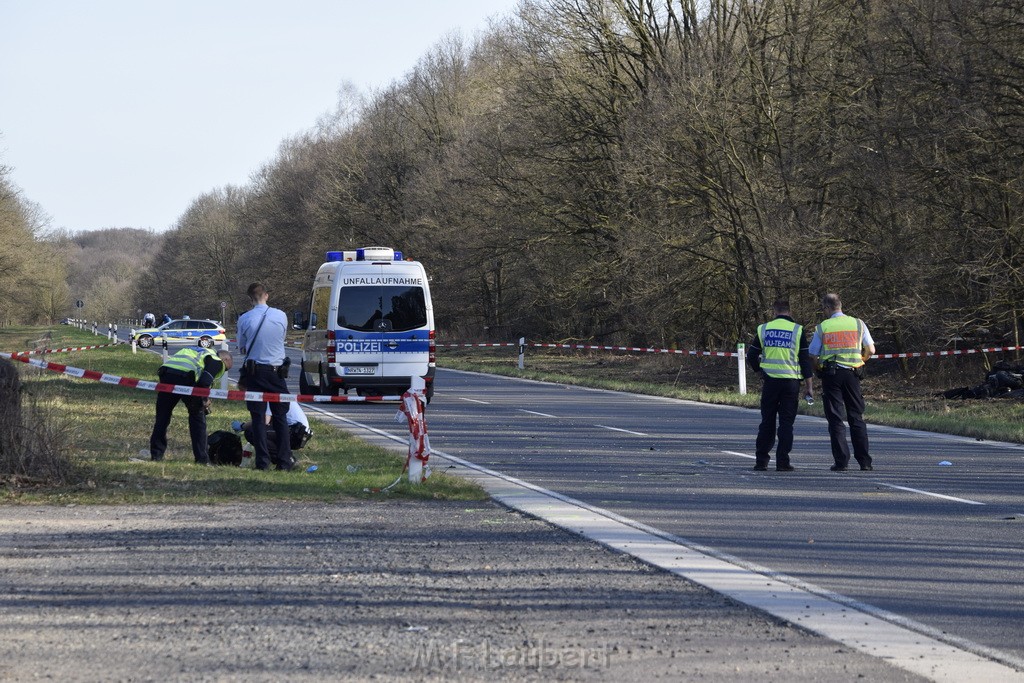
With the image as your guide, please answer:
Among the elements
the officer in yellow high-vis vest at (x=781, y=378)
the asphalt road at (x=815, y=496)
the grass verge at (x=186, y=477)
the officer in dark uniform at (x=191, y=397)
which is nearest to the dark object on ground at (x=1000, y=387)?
the asphalt road at (x=815, y=496)

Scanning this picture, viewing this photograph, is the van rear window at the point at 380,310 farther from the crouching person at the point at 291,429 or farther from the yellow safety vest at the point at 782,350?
Answer: the yellow safety vest at the point at 782,350

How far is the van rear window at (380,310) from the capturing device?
81.2 ft

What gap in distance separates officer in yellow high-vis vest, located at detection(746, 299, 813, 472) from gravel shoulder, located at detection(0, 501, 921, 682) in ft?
15.5

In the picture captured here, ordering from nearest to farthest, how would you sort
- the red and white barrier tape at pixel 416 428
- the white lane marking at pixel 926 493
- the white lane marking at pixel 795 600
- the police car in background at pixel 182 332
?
1. the white lane marking at pixel 795 600
2. the white lane marking at pixel 926 493
3. the red and white barrier tape at pixel 416 428
4. the police car in background at pixel 182 332

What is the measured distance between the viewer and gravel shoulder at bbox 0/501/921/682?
5957 mm

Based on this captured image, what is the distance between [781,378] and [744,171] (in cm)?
1869

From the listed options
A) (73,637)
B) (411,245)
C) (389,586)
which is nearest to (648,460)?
(389,586)

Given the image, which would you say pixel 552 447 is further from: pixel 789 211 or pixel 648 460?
pixel 789 211

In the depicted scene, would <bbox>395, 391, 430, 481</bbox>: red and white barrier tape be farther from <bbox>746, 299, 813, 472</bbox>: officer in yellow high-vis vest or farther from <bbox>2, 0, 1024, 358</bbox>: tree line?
<bbox>2, 0, 1024, 358</bbox>: tree line

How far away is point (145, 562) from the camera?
8438 millimetres

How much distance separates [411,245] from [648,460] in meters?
48.8

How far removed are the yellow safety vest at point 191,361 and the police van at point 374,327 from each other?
9828mm

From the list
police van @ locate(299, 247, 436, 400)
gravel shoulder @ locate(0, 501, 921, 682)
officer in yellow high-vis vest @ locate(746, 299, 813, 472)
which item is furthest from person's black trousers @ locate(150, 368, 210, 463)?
police van @ locate(299, 247, 436, 400)

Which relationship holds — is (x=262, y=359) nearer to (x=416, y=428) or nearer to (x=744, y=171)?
(x=416, y=428)
